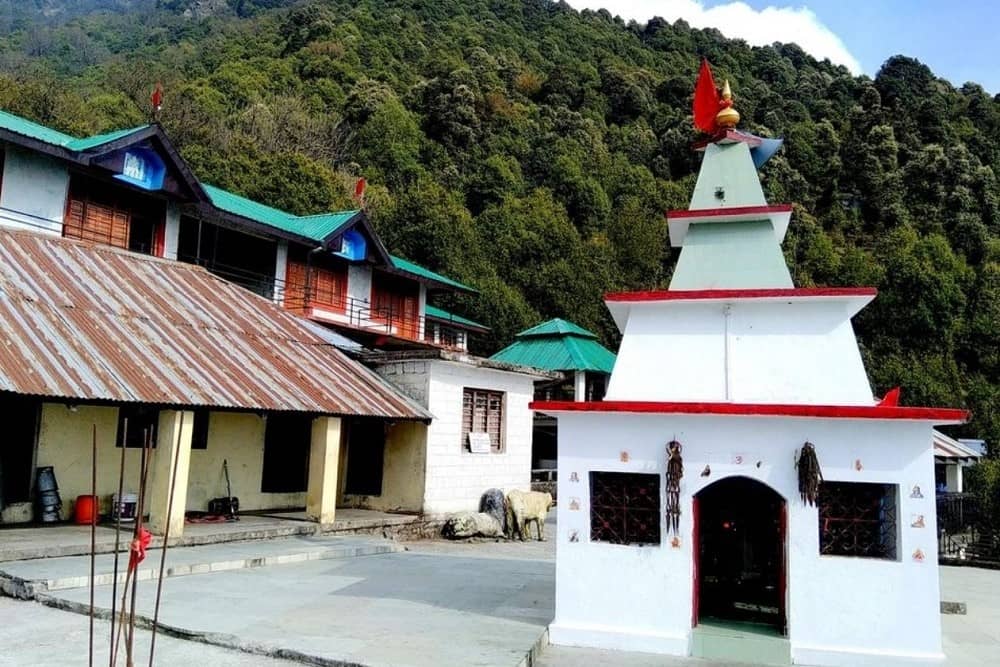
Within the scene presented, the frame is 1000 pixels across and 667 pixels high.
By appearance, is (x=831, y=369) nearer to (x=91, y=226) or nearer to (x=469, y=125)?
(x=91, y=226)

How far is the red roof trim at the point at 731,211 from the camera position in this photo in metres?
8.62

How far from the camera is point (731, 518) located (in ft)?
30.3

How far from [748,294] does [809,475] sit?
6.42ft

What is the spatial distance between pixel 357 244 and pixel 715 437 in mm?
16596

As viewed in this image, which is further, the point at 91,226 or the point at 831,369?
the point at 91,226

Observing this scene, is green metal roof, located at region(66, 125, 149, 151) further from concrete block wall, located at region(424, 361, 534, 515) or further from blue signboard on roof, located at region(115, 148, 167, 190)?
concrete block wall, located at region(424, 361, 534, 515)

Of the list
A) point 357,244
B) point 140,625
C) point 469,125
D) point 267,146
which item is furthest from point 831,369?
point 469,125

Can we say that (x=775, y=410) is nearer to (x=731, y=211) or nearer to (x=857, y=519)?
(x=857, y=519)

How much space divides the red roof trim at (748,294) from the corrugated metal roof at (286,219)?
13.5m

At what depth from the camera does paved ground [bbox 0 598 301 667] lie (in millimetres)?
6269

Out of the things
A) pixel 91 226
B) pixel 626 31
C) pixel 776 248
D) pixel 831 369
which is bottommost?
pixel 831 369

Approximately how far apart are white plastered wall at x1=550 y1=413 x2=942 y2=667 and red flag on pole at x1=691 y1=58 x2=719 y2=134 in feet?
13.3

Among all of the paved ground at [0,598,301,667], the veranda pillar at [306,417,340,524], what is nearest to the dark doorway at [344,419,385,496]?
the veranda pillar at [306,417,340,524]

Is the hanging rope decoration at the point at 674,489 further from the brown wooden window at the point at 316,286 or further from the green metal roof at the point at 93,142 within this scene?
the brown wooden window at the point at 316,286
